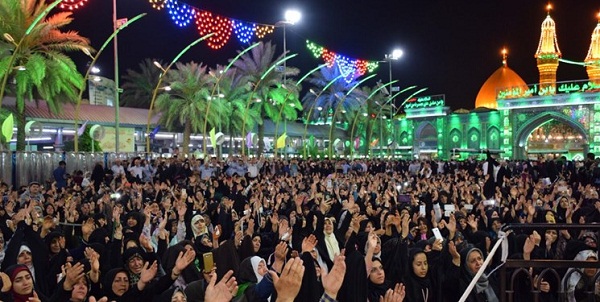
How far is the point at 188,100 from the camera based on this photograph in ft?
104

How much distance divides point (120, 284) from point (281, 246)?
1553 mm

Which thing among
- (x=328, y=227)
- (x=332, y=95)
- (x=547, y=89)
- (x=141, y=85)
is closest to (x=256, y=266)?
(x=328, y=227)

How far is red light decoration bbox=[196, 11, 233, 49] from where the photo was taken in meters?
27.7

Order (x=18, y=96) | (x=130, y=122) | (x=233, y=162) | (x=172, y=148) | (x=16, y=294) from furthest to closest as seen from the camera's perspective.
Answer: (x=172, y=148) < (x=130, y=122) < (x=18, y=96) < (x=233, y=162) < (x=16, y=294)

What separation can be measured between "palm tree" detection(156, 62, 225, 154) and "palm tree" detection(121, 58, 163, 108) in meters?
5.45

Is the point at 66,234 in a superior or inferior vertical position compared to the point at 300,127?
inferior

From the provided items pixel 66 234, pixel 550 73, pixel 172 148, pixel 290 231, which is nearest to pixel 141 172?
pixel 66 234

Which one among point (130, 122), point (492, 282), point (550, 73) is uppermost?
point (550, 73)

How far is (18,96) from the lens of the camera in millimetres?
21812

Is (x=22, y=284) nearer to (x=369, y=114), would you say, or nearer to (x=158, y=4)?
(x=158, y=4)

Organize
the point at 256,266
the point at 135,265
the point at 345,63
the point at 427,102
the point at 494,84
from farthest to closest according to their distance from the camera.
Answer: the point at 494,84 < the point at 427,102 < the point at 345,63 < the point at 135,265 < the point at 256,266

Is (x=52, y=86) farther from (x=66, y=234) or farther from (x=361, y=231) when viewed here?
(x=361, y=231)

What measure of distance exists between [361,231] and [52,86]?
18.0 meters

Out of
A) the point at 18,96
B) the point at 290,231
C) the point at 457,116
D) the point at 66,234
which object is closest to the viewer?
the point at 290,231
